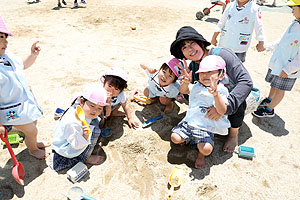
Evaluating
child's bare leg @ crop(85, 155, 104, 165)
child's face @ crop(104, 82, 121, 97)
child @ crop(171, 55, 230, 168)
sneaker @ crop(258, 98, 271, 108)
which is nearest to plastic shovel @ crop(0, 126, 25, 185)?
child's bare leg @ crop(85, 155, 104, 165)

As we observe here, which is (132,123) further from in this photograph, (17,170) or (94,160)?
(17,170)

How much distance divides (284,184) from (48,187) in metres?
2.14

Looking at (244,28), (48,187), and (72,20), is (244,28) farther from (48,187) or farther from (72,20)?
(72,20)

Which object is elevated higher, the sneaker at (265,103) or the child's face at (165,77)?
the child's face at (165,77)

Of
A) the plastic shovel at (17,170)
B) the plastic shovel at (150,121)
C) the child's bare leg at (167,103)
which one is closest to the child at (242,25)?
the child's bare leg at (167,103)

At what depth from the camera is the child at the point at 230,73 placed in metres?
2.00

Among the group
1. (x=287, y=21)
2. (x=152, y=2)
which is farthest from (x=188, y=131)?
(x=152, y=2)

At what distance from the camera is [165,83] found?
101 inches

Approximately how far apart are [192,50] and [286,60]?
3.86ft

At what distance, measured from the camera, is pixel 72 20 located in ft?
20.3

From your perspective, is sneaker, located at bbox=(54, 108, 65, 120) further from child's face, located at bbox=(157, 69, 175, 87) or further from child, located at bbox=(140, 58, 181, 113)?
child's face, located at bbox=(157, 69, 175, 87)

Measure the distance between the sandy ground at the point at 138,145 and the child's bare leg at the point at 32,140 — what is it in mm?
69

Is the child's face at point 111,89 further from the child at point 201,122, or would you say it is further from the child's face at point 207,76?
the child's face at point 207,76

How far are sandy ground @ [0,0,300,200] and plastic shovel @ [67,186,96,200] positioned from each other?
7 cm
